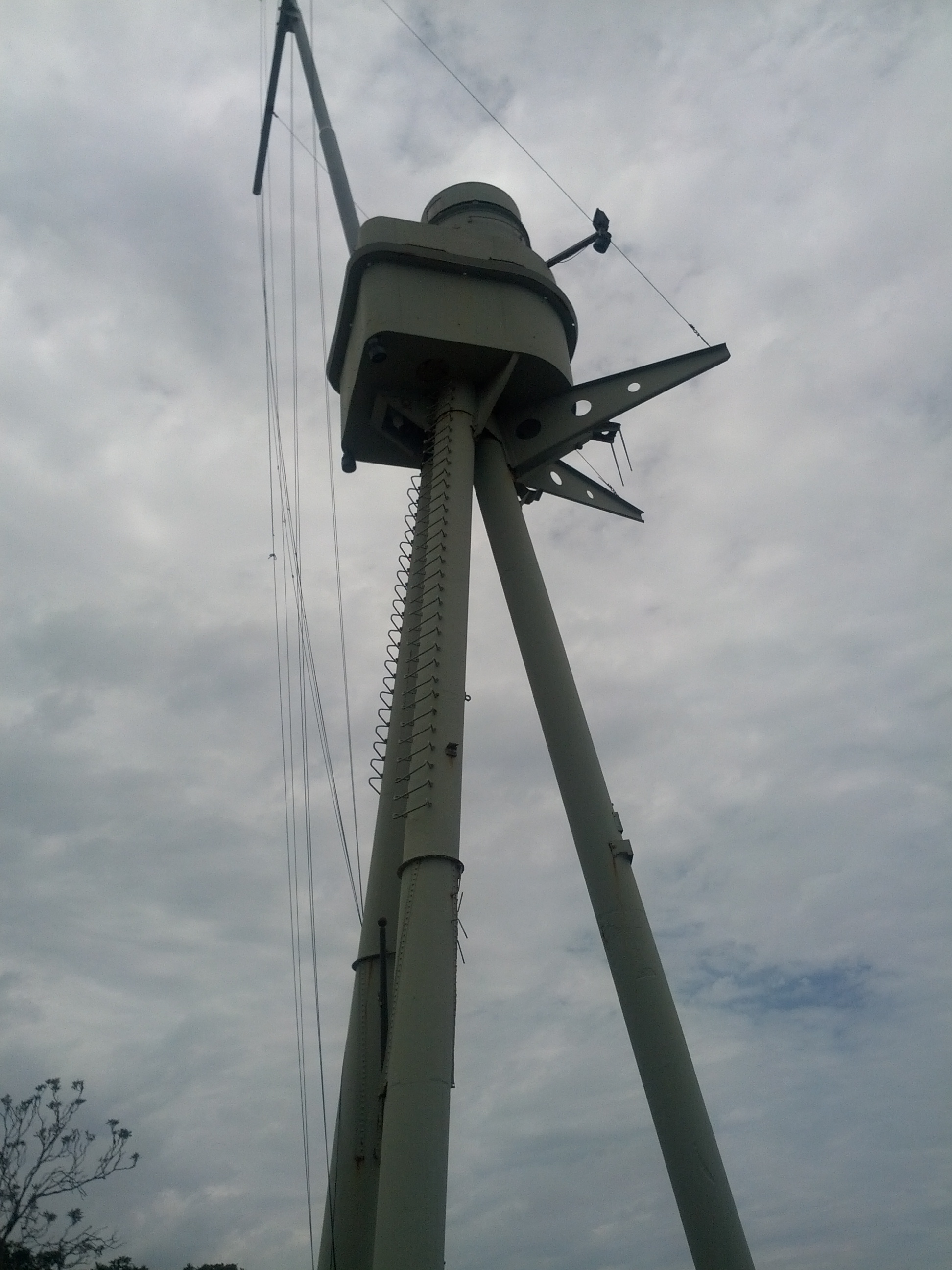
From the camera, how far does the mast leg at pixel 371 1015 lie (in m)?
11.5

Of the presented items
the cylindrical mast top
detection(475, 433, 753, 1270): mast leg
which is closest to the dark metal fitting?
detection(475, 433, 753, 1270): mast leg

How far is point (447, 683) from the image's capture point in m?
12.6

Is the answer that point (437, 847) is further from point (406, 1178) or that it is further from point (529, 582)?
point (529, 582)

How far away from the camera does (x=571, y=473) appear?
1831 centimetres

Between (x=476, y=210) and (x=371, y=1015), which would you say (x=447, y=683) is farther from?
(x=476, y=210)

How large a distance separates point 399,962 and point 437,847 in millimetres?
1388

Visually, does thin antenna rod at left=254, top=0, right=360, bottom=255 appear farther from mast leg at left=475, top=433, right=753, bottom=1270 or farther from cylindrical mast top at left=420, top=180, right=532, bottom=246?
mast leg at left=475, top=433, right=753, bottom=1270

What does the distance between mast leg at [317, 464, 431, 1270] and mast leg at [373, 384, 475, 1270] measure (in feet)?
1.56

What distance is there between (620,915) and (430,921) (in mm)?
3027

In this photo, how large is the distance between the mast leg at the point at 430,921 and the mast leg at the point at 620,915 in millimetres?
1558

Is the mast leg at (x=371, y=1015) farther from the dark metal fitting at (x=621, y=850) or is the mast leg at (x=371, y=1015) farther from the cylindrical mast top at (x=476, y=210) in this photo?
the cylindrical mast top at (x=476, y=210)

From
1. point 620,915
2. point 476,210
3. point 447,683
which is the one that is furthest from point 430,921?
point 476,210

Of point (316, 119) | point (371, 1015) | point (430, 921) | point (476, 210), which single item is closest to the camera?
point (430, 921)

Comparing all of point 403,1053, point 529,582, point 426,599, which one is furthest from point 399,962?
point 529,582
